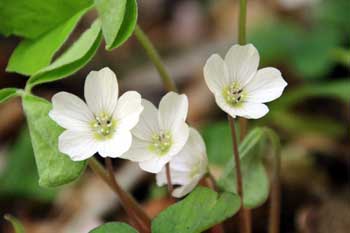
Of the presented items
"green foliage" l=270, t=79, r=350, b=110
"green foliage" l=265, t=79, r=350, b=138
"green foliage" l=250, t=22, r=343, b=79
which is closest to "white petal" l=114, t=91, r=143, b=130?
"green foliage" l=270, t=79, r=350, b=110

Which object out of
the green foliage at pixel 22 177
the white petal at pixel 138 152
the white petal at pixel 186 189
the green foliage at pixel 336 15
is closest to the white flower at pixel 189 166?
the white petal at pixel 186 189

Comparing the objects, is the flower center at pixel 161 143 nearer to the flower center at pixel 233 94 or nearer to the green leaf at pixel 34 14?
the flower center at pixel 233 94

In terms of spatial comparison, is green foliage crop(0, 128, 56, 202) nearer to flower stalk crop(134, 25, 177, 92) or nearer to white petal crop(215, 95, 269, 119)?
flower stalk crop(134, 25, 177, 92)

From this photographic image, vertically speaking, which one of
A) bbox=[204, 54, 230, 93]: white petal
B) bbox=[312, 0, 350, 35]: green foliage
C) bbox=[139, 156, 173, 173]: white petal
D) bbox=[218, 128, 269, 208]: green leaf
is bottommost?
bbox=[312, 0, 350, 35]: green foliage

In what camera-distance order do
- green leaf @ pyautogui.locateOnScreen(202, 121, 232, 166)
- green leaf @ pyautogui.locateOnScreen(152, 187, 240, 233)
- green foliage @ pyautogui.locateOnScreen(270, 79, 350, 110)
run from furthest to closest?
green leaf @ pyautogui.locateOnScreen(202, 121, 232, 166), green foliage @ pyautogui.locateOnScreen(270, 79, 350, 110), green leaf @ pyautogui.locateOnScreen(152, 187, 240, 233)

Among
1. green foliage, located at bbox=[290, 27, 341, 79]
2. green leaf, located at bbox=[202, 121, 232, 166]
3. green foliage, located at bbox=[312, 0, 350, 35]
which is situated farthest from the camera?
green foliage, located at bbox=[312, 0, 350, 35]

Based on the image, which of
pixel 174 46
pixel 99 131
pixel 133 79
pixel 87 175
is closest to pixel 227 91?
pixel 99 131

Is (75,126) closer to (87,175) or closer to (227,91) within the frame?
(227,91)

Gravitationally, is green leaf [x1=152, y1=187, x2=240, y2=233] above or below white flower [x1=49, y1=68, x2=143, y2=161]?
below
